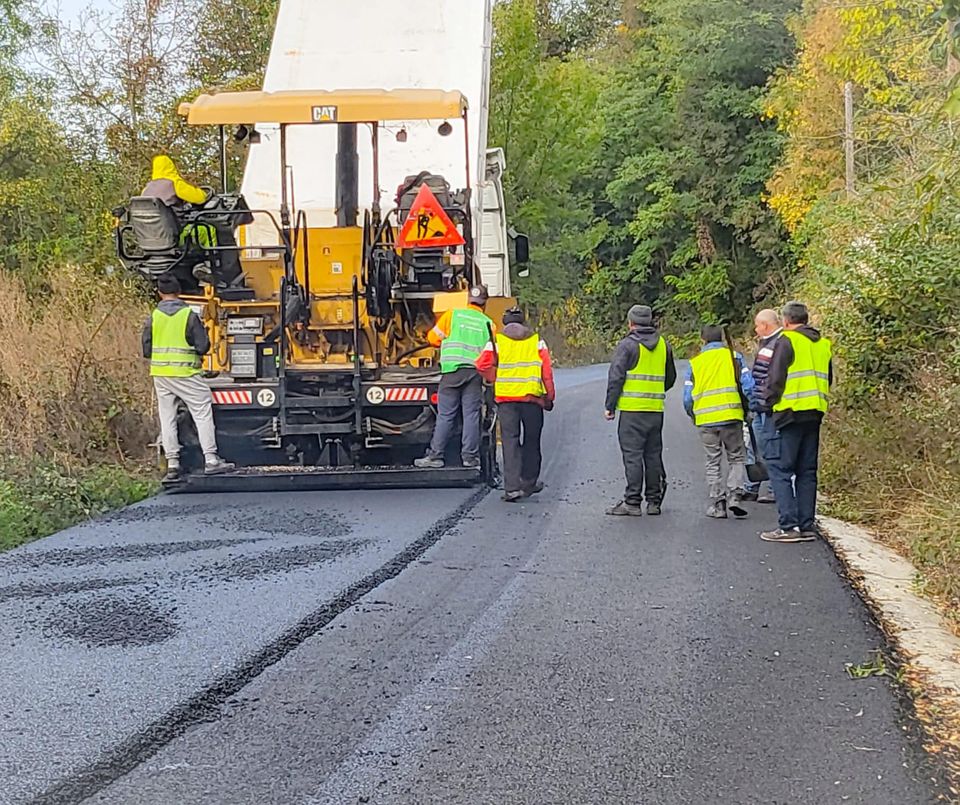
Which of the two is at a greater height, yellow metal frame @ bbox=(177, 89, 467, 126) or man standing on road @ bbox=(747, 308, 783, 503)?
yellow metal frame @ bbox=(177, 89, 467, 126)

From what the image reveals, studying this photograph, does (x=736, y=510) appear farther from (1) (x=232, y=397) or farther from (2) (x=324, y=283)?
(1) (x=232, y=397)

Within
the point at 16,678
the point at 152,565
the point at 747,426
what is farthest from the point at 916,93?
the point at 16,678

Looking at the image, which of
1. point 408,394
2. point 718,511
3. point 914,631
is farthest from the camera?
point 408,394

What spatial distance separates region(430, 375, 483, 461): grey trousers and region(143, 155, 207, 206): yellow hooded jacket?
2.46 metres

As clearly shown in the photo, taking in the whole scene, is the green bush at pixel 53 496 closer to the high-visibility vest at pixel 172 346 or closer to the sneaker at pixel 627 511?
the high-visibility vest at pixel 172 346

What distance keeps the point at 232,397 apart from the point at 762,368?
4.17 m

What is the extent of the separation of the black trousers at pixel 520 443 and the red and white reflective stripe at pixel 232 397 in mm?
2008

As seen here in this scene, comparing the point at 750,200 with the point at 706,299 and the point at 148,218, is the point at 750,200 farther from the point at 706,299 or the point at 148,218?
the point at 148,218

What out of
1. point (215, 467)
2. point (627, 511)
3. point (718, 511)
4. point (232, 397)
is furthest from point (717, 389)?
point (215, 467)

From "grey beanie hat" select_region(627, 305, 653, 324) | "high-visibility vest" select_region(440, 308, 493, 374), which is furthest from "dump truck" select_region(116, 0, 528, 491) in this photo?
"grey beanie hat" select_region(627, 305, 653, 324)

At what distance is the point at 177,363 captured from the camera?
9.88m

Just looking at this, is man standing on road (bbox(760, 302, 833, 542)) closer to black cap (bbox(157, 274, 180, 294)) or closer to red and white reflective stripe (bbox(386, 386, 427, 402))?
red and white reflective stripe (bbox(386, 386, 427, 402))

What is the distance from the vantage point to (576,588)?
6656mm

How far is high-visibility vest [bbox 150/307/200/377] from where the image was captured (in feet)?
32.4
